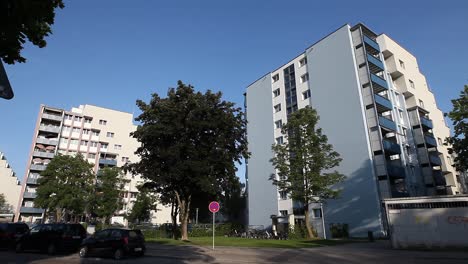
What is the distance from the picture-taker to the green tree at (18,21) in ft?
17.6

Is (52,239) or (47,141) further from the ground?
(47,141)

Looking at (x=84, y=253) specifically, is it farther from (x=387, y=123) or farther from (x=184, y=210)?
(x=387, y=123)

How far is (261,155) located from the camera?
54.0 metres

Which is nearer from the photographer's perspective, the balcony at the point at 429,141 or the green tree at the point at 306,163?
the green tree at the point at 306,163

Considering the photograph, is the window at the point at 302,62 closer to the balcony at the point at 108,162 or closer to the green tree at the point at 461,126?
the green tree at the point at 461,126

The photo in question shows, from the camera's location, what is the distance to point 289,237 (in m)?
34.9

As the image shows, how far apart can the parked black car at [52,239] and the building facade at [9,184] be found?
70313 mm

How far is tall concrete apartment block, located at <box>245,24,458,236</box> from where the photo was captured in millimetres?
37688

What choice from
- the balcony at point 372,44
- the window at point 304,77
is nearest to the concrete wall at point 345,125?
the window at point 304,77

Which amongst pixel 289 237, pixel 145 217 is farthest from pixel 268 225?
pixel 145 217

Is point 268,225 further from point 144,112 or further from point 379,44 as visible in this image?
point 379,44

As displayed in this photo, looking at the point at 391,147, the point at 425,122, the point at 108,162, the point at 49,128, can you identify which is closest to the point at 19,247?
the point at 391,147

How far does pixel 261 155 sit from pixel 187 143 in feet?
86.7

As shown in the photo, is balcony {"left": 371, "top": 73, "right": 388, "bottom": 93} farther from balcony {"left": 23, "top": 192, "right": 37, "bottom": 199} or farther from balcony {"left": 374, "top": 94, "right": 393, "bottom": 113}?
balcony {"left": 23, "top": 192, "right": 37, "bottom": 199}
